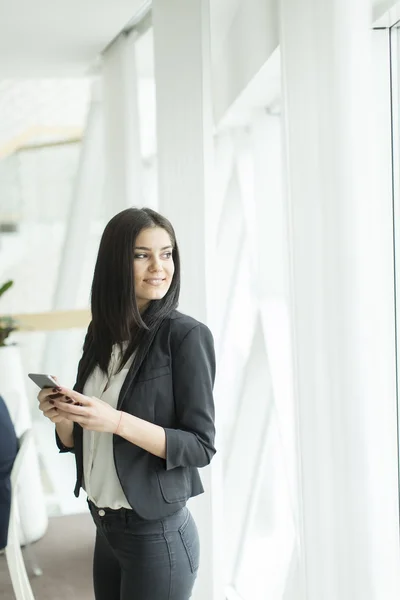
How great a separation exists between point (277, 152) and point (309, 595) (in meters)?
2.66

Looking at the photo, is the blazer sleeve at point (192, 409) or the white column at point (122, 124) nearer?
the blazer sleeve at point (192, 409)

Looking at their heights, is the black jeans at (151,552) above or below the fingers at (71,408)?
below

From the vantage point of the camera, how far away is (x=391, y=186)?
7.52 feet

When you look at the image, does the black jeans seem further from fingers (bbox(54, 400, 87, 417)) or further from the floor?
the floor

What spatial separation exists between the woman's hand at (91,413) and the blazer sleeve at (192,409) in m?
0.13

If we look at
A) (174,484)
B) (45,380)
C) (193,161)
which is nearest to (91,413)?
(45,380)

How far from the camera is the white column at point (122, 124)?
4672 millimetres

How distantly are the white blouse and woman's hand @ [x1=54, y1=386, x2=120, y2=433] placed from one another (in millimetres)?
156

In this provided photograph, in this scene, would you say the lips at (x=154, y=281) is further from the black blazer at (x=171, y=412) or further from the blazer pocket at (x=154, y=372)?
the blazer pocket at (x=154, y=372)

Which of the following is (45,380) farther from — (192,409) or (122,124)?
(122,124)

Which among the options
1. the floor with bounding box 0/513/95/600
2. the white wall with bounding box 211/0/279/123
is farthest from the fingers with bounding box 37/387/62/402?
the floor with bounding box 0/513/95/600

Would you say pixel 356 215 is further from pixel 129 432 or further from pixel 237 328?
pixel 237 328

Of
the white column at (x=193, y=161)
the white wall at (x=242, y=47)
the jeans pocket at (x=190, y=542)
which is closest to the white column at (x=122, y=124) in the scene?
the white wall at (x=242, y=47)


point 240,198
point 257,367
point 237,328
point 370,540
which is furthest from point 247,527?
point 370,540
